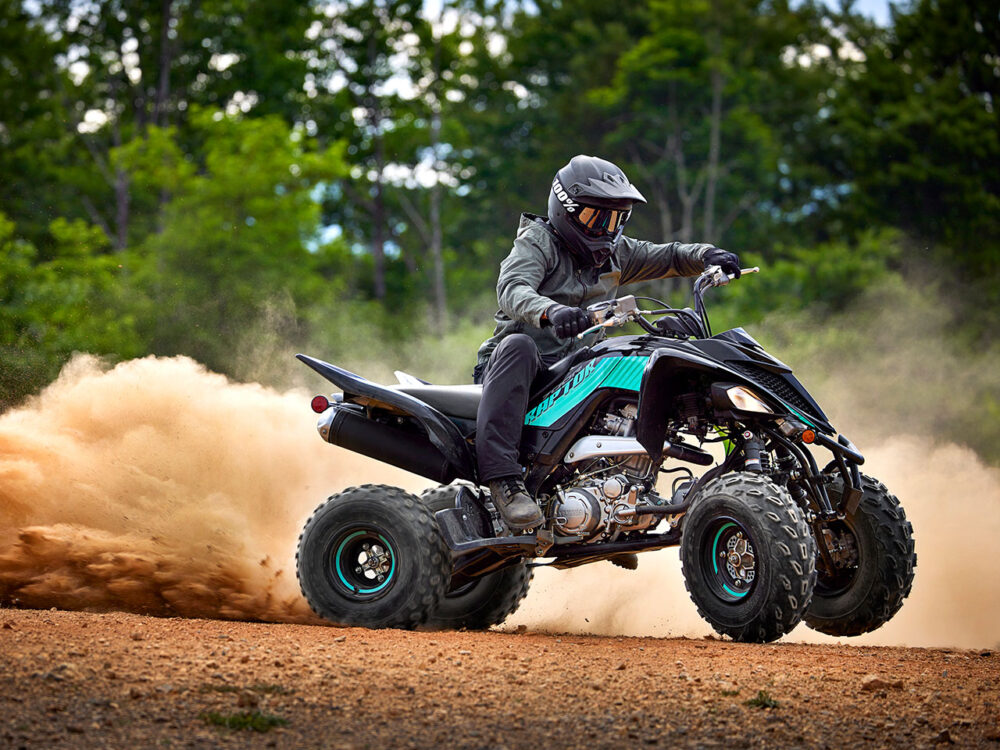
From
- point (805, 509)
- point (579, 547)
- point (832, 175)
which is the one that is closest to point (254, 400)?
point (579, 547)

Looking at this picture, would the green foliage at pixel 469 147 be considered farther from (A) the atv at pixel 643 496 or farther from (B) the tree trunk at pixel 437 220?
(A) the atv at pixel 643 496

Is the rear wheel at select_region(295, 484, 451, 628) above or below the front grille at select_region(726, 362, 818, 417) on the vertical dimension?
below

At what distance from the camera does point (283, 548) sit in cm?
984

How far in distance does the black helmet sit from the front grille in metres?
1.30

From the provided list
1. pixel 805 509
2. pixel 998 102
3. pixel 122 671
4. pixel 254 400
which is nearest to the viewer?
pixel 122 671

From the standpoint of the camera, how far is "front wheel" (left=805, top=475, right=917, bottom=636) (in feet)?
24.6

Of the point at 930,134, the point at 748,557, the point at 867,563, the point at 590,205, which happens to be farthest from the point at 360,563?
the point at 930,134

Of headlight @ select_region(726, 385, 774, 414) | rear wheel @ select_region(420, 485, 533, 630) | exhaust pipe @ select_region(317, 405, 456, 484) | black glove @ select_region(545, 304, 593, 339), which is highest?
black glove @ select_region(545, 304, 593, 339)

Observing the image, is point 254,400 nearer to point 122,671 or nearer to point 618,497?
point 618,497

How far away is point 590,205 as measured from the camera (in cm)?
814

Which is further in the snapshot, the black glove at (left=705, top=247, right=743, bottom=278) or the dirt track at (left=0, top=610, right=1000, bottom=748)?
the black glove at (left=705, top=247, right=743, bottom=278)

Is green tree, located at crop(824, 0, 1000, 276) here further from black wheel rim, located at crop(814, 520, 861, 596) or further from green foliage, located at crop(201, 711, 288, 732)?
green foliage, located at crop(201, 711, 288, 732)

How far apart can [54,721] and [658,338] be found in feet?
13.0

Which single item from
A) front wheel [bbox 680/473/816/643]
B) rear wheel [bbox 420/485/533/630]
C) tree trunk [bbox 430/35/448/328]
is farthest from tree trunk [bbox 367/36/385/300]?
front wheel [bbox 680/473/816/643]
